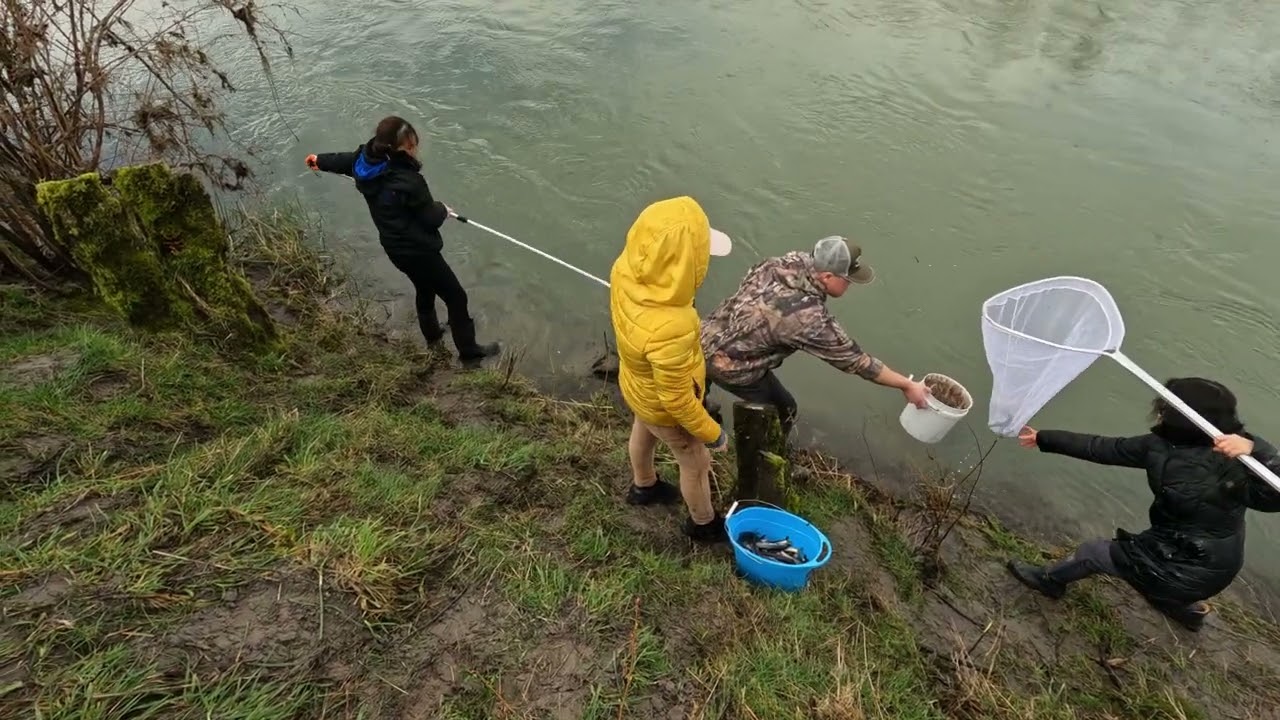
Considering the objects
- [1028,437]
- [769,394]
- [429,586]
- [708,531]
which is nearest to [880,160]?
[769,394]

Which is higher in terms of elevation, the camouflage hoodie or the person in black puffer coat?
the camouflage hoodie

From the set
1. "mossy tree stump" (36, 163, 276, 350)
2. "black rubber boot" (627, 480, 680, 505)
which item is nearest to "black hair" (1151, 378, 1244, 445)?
"black rubber boot" (627, 480, 680, 505)

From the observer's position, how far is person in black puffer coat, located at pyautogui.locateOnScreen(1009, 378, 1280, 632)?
304cm

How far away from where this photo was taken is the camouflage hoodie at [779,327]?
3.55 m

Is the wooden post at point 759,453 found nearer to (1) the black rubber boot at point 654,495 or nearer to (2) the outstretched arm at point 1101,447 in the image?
(1) the black rubber boot at point 654,495

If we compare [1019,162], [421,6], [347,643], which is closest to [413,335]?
[347,643]

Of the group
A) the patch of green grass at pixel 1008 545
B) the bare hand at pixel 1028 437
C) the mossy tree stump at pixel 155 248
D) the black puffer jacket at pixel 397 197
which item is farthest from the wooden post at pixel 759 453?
the mossy tree stump at pixel 155 248

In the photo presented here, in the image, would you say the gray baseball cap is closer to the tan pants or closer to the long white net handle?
the tan pants

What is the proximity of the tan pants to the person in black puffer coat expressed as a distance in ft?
5.88

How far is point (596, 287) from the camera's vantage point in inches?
265

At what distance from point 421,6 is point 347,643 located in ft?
38.6

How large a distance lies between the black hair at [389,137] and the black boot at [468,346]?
1.62 metres

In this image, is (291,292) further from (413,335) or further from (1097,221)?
(1097,221)

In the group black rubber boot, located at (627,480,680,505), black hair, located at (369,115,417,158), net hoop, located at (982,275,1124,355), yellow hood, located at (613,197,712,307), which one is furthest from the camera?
black hair, located at (369,115,417,158)
